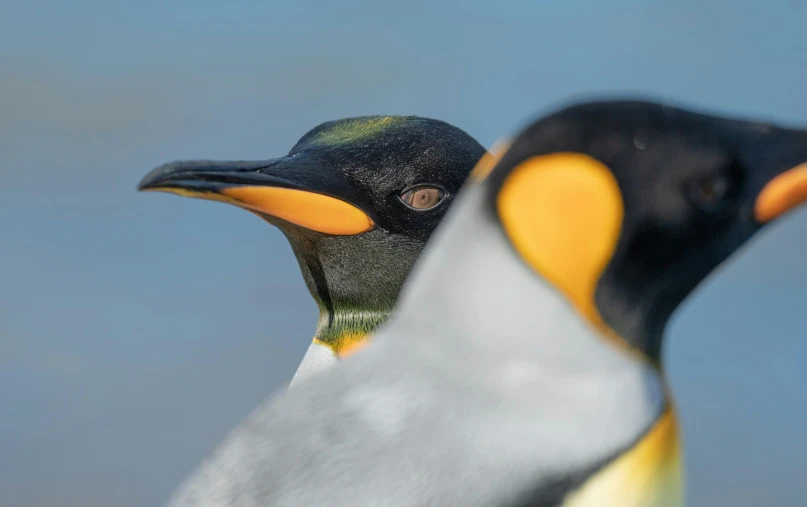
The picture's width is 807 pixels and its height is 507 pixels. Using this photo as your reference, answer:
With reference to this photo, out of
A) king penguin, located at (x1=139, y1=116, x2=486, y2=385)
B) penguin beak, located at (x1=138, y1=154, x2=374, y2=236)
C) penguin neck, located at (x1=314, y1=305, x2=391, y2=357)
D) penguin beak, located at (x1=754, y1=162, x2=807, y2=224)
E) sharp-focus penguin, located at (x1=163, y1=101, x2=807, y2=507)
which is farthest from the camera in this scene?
penguin neck, located at (x1=314, y1=305, x2=391, y2=357)

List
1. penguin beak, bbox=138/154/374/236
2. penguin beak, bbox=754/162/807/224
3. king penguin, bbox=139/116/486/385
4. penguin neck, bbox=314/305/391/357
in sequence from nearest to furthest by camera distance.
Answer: penguin beak, bbox=754/162/807/224 → penguin beak, bbox=138/154/374/236 → king penguin, bbox=139/116/486/385 → penguin neck, bbox=314/305/391/357

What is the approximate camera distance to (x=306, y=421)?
135 cm

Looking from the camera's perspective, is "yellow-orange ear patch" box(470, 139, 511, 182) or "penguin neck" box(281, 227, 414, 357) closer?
"yellow-orange ear patch" box(470, 139, 511, 182)

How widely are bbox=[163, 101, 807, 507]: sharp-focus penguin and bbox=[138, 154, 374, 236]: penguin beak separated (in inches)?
40.4

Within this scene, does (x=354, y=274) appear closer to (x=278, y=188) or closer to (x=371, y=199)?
(x=371, y=199)

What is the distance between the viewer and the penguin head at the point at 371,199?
2.66 metres

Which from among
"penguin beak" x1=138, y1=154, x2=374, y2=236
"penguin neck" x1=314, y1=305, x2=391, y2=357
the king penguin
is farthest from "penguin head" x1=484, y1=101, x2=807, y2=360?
"penguin neck" x1=314, y1=305, x2=391, y2=357

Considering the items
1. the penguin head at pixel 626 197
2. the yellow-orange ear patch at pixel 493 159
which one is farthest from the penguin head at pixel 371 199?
the penguin head at pixel 626 197

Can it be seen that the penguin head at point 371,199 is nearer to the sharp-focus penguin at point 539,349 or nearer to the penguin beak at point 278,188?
the penguin beak at point 278,188

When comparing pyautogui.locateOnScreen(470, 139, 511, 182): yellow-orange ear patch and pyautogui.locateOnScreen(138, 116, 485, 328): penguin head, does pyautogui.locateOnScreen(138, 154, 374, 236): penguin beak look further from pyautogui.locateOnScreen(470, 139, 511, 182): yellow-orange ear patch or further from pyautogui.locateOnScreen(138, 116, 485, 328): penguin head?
pyautogui.locateOnScreen(470, 139, 511, 182): yellow-orange ear patch

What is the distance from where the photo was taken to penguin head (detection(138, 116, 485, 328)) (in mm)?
2662

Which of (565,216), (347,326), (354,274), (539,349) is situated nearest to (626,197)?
(565,216)

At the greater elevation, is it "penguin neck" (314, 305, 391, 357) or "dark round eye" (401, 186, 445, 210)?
"dark round eye" (401, 186, 445, 210)

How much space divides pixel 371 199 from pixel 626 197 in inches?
56.9
